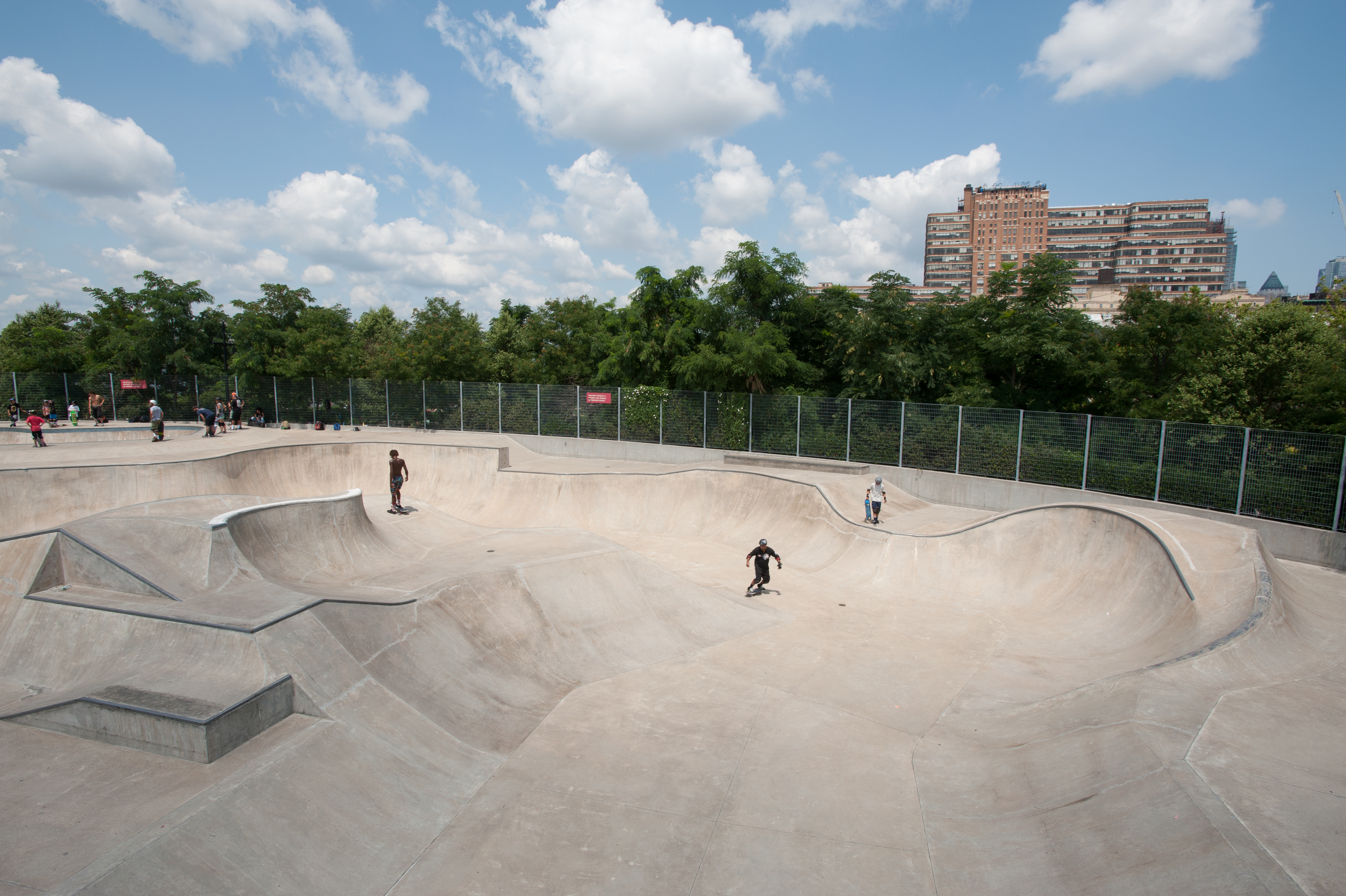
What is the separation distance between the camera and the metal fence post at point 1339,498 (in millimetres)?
11617

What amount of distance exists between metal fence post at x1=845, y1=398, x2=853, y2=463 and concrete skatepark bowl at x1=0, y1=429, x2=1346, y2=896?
632 cm

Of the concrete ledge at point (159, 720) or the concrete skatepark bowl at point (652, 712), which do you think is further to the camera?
the concrete ledge at point (159, 720)

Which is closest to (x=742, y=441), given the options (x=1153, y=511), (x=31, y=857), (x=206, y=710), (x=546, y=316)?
(x=1153, y=511)

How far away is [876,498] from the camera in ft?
48.8

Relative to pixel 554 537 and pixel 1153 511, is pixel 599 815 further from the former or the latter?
pixel 1153 511

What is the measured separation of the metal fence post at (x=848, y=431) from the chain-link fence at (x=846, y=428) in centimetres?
4

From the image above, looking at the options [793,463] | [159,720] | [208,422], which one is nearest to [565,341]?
[208,422]

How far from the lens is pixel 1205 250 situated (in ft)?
438

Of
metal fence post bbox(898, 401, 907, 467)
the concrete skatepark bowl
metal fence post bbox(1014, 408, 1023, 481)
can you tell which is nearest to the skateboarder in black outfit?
the concrete skatepark bowl

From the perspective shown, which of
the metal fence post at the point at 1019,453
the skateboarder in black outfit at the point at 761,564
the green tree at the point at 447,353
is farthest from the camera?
the green tree at the point at 447,353

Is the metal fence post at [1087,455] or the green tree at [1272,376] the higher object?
the green tree at [1272,376]

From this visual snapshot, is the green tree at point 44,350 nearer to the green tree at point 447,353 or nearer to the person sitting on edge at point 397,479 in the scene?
the green tree at point 447,353

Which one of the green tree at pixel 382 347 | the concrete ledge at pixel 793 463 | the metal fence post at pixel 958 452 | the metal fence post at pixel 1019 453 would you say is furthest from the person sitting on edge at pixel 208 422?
the metal fence post at pixel 1019 453

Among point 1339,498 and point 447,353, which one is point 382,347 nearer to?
point 447,353
